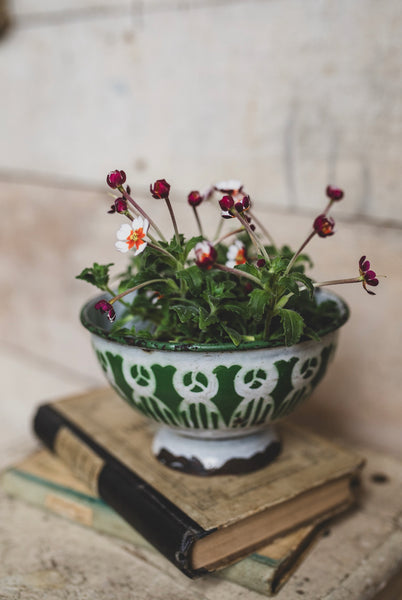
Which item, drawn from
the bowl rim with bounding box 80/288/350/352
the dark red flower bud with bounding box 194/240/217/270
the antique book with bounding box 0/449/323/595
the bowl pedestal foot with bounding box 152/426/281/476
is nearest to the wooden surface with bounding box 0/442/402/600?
the antique book with bounding box 0/449/323/595

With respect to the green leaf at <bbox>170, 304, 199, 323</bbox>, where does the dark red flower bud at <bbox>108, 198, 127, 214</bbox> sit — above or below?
above

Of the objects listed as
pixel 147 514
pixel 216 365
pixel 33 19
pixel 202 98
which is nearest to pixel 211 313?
pixel 216 365

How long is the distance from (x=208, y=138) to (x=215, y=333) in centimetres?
60

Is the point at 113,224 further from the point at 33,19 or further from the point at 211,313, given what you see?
the point at 211,313

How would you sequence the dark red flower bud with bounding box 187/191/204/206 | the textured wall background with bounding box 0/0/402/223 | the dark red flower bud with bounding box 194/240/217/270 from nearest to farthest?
the dark red flower bud with bounding box 194/240/217/270
the dark red flower bud with bounding box 187/191/204/206
the textured wall background with bounding box 0/0/402/223

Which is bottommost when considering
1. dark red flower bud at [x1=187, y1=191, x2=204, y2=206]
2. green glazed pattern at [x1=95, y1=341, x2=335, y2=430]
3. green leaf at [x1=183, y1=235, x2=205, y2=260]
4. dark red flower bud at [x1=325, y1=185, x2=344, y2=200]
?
green glazed pattern at [x1=95, y1=341, x2=335, y2=430]

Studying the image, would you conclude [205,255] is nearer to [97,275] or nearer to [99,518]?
[97,275]

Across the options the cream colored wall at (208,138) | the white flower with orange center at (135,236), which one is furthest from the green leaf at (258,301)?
the cream colored wall at (208,138)

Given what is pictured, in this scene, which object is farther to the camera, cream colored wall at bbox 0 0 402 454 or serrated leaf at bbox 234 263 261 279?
cream colored wall at bbox 0 0 402 454

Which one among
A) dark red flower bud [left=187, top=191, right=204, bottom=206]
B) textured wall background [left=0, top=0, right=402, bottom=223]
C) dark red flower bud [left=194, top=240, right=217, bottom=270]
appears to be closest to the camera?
dark red flower bud [left=194, top=240, right=217, bottom=270]

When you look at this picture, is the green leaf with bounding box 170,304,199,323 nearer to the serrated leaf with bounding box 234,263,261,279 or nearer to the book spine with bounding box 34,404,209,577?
the serrated leaf with bounding box 234,263,261,279

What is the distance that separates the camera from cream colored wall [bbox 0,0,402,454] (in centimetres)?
93

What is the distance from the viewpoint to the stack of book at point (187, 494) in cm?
65

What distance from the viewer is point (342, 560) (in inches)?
27.5
